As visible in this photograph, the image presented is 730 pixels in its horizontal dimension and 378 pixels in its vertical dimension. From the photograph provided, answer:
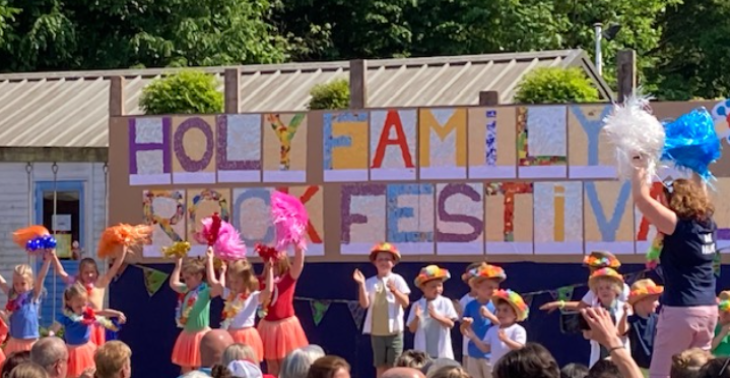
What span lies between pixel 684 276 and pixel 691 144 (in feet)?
2.34

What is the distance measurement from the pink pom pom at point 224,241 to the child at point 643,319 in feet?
11.5

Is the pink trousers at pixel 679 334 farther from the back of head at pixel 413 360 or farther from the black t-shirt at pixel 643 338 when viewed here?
the black t-shirt at pixel 643 338

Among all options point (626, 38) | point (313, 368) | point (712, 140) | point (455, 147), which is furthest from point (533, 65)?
point (626, 38)

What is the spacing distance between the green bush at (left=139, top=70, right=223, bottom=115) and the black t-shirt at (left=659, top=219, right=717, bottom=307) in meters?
6.63

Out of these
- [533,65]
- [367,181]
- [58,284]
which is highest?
[533,65]

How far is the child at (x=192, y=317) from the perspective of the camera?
1190cm

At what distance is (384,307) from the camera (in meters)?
11.8

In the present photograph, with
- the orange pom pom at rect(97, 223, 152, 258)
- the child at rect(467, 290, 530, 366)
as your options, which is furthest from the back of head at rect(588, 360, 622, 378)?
the orange pom pom at rect(97, 223, 152, 258)

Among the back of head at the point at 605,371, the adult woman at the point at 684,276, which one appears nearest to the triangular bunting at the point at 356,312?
the adult woman at the point at 684,276

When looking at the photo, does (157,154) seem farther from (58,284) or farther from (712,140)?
(712,140)

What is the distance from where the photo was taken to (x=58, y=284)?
14961mm

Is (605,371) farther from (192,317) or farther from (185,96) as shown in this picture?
(185,96)

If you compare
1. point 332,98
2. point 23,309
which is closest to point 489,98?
point 332,98

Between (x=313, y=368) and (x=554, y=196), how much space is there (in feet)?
19.5
